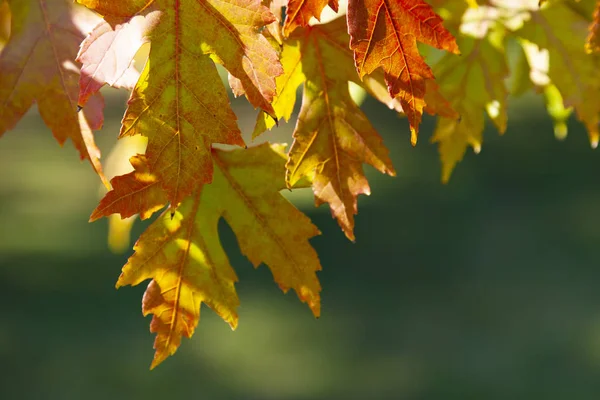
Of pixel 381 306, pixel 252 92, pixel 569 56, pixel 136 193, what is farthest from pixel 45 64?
pixel 381 306

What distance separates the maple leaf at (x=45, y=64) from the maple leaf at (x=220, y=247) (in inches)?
6.3

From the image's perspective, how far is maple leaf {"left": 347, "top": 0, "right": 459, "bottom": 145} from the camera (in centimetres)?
70

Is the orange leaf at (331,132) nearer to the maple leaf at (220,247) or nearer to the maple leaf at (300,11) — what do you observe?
the maple leaf at (220,247)

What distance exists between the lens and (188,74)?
2.38ft

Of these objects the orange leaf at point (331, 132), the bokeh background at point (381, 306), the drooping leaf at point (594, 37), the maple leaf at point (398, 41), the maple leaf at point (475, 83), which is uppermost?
the maple leaf at point (398, 41)

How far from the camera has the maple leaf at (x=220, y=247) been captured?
2.90ft

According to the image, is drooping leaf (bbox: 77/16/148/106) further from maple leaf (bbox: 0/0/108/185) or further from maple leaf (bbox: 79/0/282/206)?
maple leaf (bbox: 0/0/108/185)

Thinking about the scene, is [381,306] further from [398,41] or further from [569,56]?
[398,41]

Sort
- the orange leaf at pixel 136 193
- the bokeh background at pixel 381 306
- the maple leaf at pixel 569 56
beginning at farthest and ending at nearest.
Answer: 1. the bokeh background at pixel 381 306
2. the maple leaf at pixel 569 56
3. the orange leaf at pixel 136 193

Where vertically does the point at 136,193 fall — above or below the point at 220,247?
above

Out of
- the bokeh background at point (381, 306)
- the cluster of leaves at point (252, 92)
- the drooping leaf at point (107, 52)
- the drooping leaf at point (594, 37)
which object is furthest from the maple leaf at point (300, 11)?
the bokeh background at point (381, 306)

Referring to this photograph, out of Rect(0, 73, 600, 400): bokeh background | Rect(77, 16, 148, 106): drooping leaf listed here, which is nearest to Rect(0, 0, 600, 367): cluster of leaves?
Rect(77, 16, 148, 106): drooping leaf

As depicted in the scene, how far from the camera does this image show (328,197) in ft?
2.84

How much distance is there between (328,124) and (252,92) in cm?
21
